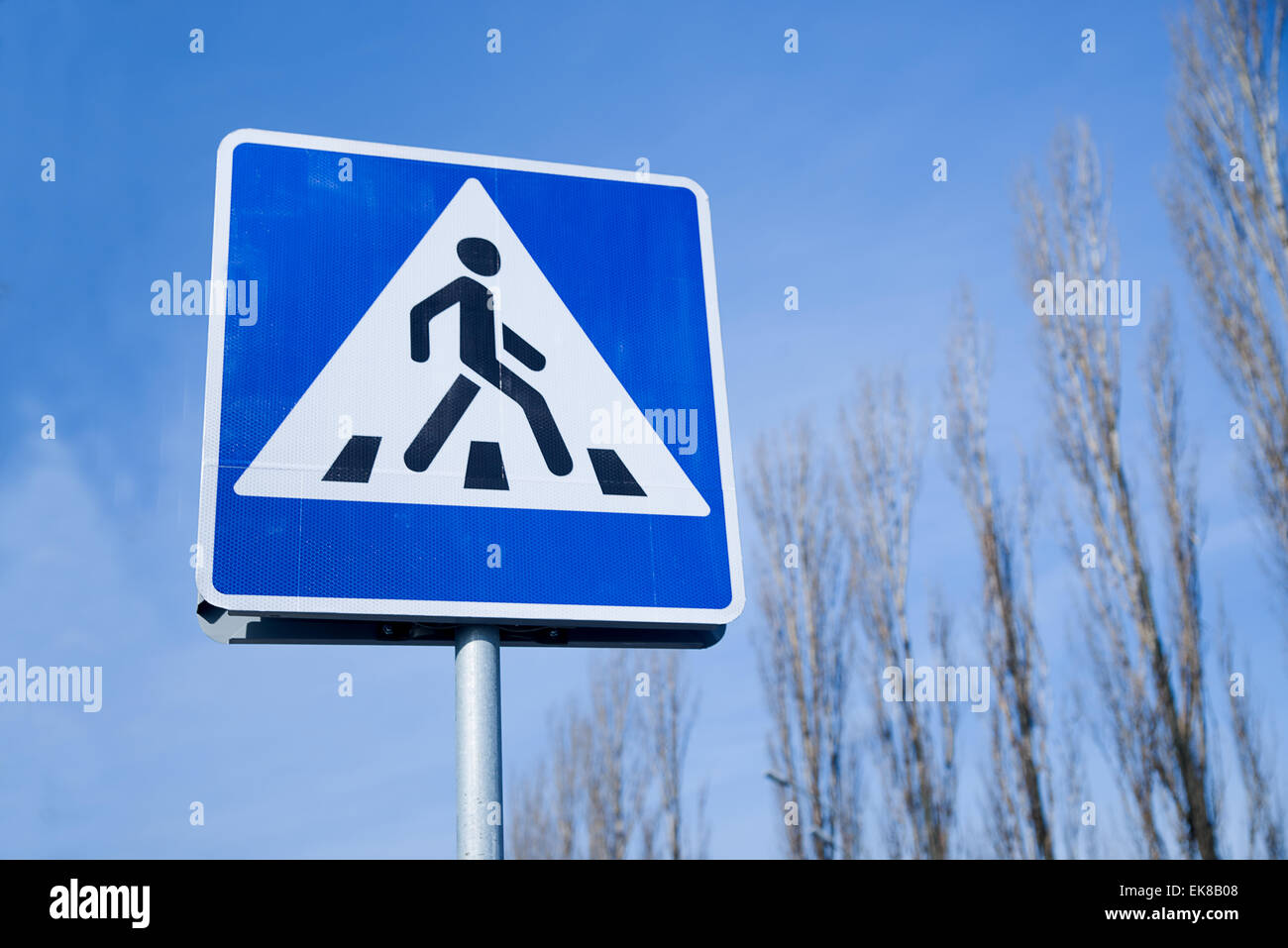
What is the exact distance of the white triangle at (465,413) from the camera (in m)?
2.06

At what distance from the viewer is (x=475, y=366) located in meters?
2.21

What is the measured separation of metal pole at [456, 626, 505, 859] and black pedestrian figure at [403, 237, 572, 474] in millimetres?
360

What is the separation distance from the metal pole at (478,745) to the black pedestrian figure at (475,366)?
0.36m

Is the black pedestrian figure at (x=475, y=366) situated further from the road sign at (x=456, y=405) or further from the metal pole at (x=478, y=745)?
the metal pole at (x=478, y=745)

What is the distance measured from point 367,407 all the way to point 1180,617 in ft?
45.3

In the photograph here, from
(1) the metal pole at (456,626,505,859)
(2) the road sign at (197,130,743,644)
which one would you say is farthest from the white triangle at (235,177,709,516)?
(1) the metal pole at (456,626,505,859)

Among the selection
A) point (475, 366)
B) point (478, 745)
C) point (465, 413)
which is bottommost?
point (478, 745)

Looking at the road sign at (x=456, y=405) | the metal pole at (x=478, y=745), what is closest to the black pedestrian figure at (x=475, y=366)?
the road sign at (x=456, y=405)

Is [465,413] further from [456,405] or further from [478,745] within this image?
[478,745]

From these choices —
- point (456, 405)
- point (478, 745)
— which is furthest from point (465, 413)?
point (478, 745)

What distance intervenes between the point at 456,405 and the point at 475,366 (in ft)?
0.33
